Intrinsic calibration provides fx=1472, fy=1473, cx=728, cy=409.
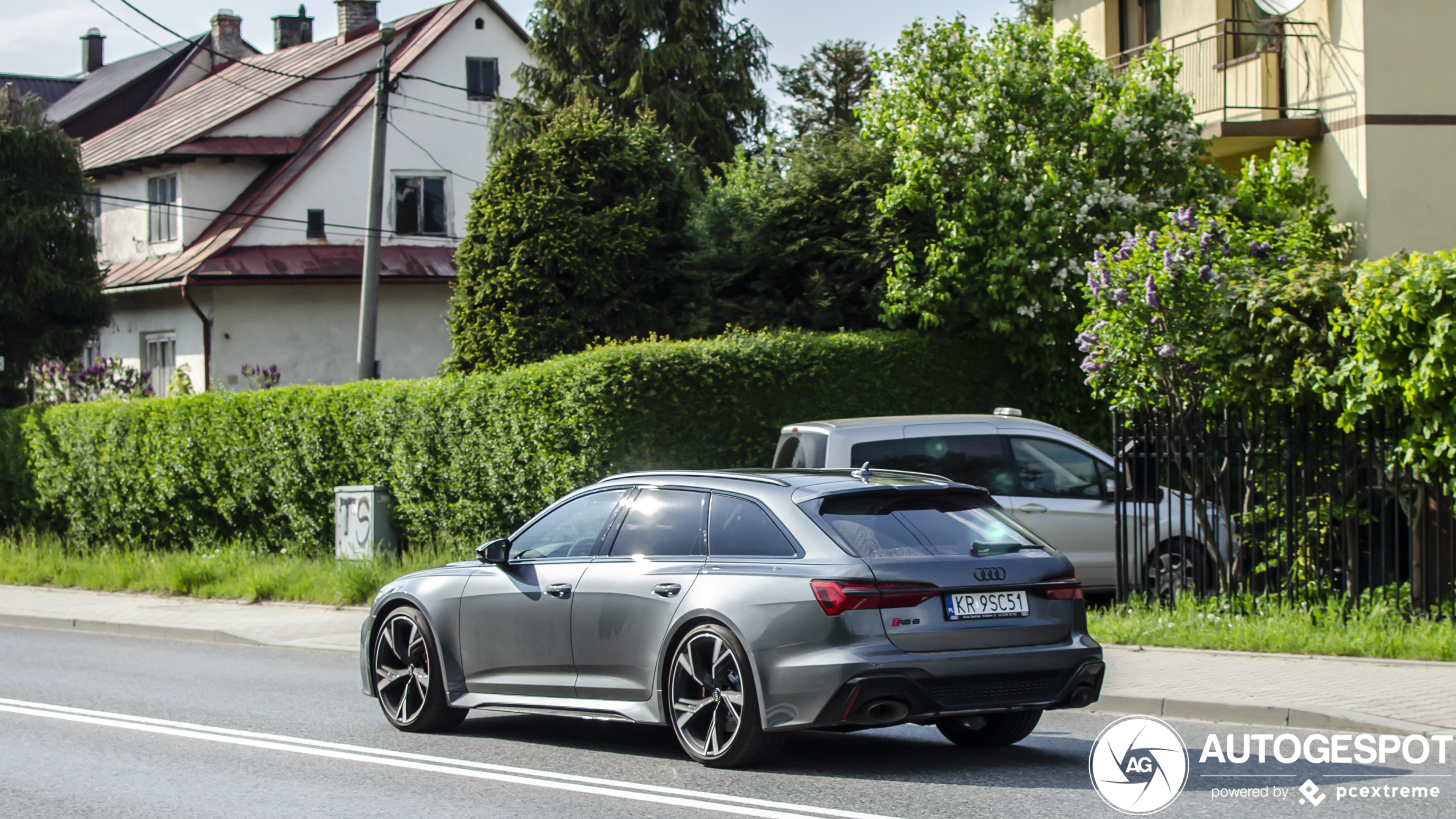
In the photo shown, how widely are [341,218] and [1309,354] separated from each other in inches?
1011

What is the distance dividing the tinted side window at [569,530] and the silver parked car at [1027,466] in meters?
4.71

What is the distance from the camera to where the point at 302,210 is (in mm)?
32281

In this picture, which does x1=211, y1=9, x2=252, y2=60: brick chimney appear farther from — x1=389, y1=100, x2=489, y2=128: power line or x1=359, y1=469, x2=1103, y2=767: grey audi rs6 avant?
x1=359, y1=469, x2=1103, y2=767: grey audi rs6 avant

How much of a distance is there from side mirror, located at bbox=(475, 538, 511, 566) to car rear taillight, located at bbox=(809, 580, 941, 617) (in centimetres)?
219

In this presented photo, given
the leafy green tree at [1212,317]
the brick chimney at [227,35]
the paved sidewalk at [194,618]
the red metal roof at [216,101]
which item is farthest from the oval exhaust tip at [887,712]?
the brick chimney at [227,35]

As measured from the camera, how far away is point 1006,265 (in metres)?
18.2

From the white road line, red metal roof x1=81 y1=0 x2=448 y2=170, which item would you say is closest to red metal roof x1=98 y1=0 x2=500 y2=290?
red metal roof x1=81 y1=0 x2=448 y2=170

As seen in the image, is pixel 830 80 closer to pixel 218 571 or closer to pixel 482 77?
pixel 482 77

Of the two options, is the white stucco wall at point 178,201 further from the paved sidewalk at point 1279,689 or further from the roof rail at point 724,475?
the roof rail at point 724,475

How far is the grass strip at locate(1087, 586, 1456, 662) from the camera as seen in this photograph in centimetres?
1013

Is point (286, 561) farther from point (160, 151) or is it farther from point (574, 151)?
point (160, 151)

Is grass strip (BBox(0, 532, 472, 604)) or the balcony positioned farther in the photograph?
the balcony

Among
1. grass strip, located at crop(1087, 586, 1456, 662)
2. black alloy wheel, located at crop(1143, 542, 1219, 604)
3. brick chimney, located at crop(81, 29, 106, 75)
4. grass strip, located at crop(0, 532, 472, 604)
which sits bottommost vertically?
grass strip, located at crop(0, 532, 472, 604)

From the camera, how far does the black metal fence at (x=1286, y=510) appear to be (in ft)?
35.7
